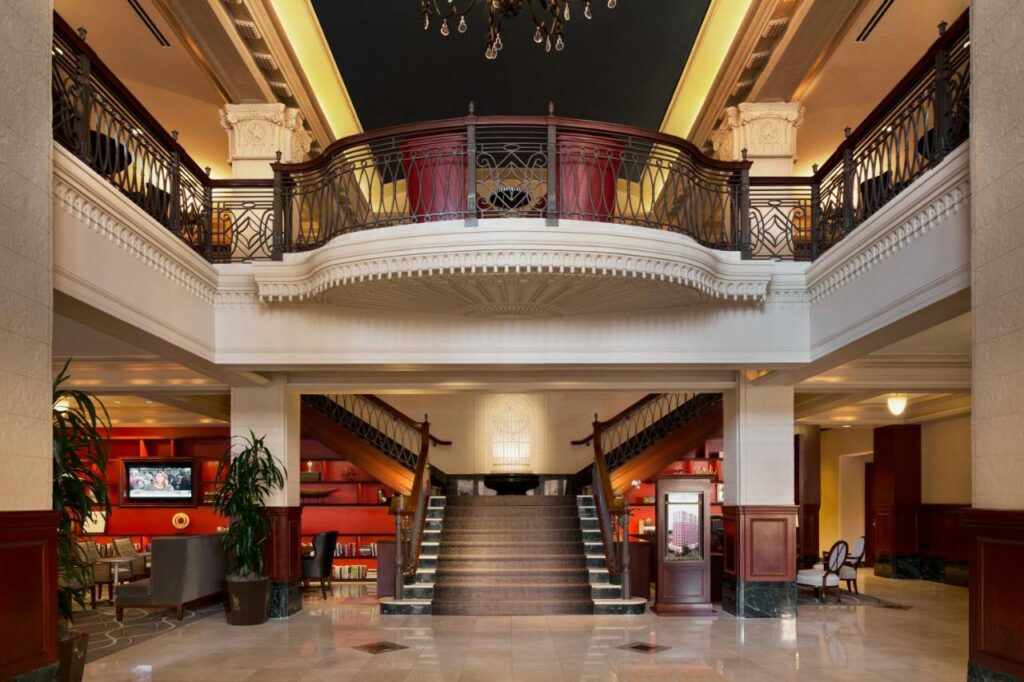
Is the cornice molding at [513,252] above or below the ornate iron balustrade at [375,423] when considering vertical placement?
above

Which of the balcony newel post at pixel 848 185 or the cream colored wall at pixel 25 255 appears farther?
the balcony newel post at pixel 848 185

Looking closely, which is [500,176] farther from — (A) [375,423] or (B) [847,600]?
(A) [375,423]

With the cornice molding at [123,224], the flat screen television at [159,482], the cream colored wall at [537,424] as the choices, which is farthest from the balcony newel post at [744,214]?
the flat screen television at [159,482]

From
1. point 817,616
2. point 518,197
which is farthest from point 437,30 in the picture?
point 817,616

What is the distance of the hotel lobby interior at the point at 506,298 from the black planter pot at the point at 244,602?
0.05 metres

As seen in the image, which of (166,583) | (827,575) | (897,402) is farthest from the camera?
(897,402)

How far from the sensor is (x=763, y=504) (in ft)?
35.5

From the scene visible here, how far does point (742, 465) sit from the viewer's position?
10.8 meters

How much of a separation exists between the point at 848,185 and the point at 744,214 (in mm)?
1269

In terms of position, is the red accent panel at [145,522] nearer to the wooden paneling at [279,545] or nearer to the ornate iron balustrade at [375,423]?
the ornate iron balustrade at [375,423]

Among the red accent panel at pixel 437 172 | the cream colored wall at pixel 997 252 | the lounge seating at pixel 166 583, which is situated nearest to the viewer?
the cream colored wall at pixel 997 252

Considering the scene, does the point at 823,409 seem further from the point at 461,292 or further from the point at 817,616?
the point at 461,292

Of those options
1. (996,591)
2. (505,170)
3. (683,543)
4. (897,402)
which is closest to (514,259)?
(505,170)

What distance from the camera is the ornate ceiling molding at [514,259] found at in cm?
763
